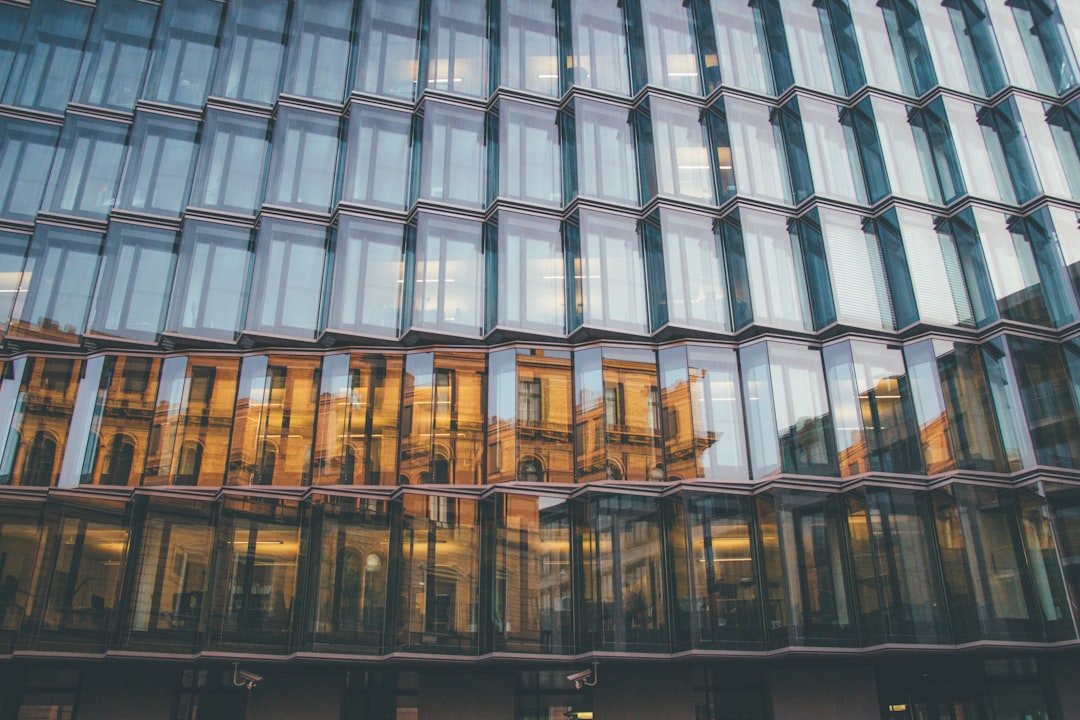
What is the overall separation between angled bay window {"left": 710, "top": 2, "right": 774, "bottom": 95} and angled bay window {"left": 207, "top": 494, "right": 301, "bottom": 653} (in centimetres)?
1845

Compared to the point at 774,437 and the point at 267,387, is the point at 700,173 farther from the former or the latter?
the point at 267,387

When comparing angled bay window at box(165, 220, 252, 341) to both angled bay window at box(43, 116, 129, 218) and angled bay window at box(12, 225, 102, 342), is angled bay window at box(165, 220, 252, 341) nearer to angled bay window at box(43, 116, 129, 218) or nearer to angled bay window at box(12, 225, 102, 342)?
angled bay window at box(12, 225, 102, 342)

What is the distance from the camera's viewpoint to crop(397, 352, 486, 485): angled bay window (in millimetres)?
21812

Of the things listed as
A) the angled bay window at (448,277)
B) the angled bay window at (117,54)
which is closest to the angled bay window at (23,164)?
the angled bay window at (117,54)

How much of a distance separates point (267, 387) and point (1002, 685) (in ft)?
67.1

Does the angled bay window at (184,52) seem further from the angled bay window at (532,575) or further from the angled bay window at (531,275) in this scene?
the angled bay window at (532,575)

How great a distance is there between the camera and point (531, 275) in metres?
24.0

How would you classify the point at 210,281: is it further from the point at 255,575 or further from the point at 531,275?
the point at 531,275

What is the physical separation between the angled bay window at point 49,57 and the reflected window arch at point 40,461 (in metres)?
11.3

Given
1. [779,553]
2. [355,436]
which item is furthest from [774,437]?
[355,436]

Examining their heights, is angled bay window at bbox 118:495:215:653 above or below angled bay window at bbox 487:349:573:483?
below

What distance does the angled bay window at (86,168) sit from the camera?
25.6 meters

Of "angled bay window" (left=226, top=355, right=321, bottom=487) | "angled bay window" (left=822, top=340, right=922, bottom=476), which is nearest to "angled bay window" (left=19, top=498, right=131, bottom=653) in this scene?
"angled bay window" (left=226, top=355, right=321, bottom=487)

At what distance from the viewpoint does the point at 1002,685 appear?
2250cm
